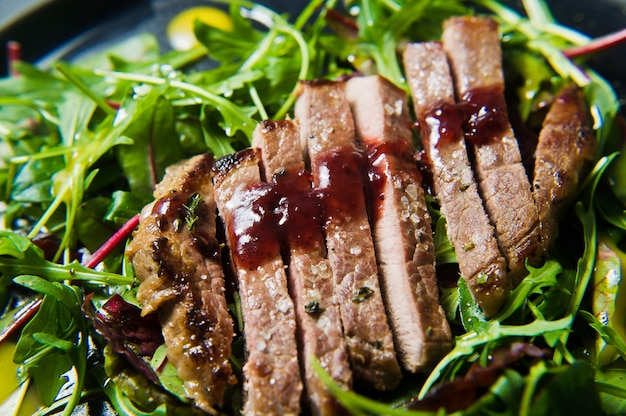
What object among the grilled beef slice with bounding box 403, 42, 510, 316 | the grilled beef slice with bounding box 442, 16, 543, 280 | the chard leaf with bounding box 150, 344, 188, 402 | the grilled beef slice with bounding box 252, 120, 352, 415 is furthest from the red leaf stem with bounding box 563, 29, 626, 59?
the chard leaf with bounding box 150, 344, 188, 402

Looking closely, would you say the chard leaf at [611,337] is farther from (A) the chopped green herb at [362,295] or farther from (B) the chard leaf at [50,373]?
(B) the chard leaf at [50,373]

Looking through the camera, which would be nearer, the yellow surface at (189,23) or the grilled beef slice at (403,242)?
the grilled beef slice at (403,242)

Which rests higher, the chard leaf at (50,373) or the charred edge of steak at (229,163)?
the charred edge of steak at (229,163)

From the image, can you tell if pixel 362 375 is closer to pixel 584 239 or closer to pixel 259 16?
pixel 584 239

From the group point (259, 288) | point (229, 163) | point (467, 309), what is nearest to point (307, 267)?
point (259, 288)

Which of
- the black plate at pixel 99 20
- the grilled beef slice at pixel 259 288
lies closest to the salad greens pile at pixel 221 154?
the grilled beef slice at pixel 259 288

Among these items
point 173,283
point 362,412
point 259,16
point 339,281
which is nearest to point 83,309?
point 173,283
